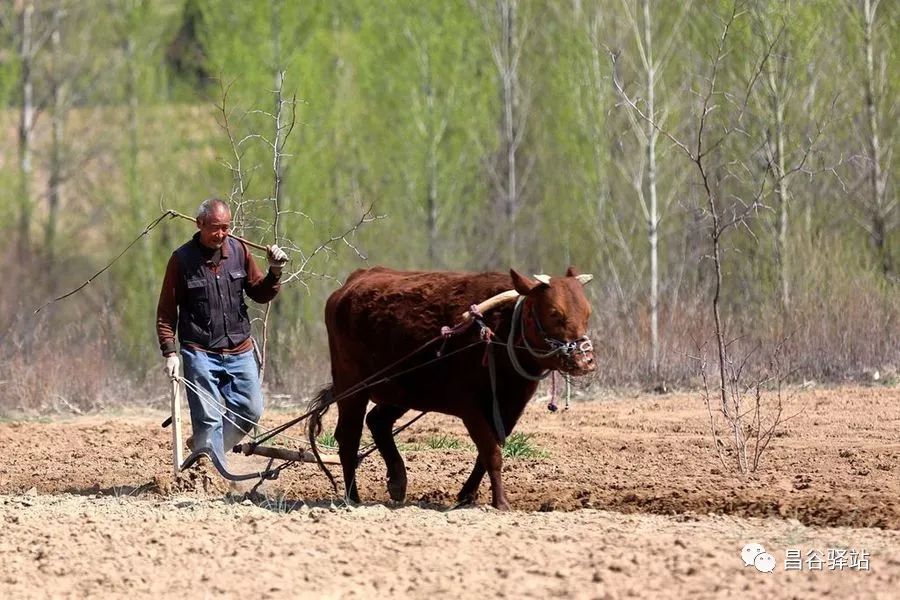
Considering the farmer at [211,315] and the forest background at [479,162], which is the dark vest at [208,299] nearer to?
the farmer at [211,315]

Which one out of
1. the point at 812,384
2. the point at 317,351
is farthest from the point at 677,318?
the point at 317,351

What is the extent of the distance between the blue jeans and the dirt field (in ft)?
1.33

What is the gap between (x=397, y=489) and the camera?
1077 centimetres

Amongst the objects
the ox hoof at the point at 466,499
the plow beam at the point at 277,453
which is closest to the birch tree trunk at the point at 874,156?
the ox hoof at the point at 466,499

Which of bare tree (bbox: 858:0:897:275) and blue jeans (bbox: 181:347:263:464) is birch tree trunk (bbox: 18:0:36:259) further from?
blue jeans (bbox: 181:347:263:464)

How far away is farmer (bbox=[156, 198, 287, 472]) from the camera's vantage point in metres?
10.3

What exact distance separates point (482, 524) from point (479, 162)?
20789 millimetres

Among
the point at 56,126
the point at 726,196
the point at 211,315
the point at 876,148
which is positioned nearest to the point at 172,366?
the point at 211,315

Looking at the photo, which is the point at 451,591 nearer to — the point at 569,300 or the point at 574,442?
the point at 569,300

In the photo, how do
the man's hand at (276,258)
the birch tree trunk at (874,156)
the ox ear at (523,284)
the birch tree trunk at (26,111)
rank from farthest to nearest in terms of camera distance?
1. the birch tree trunk at (26,111)
2. the birch tree trunk at (874,156)
3. the man's hand at (276,258)
4. the ox ear at (523,284)

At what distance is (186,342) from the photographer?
10461mm

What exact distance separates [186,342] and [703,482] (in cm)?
383

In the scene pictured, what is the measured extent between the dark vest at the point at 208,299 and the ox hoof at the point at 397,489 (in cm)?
151

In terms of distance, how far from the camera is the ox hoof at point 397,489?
424 inches
